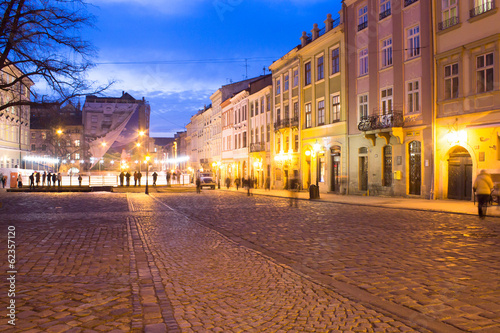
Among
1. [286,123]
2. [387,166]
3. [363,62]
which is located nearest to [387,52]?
[363,62]

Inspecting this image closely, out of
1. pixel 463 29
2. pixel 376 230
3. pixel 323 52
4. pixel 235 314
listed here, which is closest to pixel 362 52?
pixel 323 52

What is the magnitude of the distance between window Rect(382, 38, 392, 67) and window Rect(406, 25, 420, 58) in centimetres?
175

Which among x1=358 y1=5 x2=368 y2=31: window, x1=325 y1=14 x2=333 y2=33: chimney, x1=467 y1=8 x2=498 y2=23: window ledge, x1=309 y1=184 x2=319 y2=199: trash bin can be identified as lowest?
x1=309 y1=184 x2=319 y2=199: trash bin

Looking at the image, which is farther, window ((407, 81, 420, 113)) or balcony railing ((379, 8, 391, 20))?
balcony railing ((379, 8, 391, 20))

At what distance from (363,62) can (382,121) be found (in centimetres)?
584

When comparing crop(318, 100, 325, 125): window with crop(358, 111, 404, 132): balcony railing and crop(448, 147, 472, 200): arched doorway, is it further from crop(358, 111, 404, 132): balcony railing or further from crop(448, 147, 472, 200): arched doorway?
crop(448, 147, 472, 200): arched doorway

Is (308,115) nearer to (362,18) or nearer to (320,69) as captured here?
(320,69)

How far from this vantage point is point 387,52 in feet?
97.0

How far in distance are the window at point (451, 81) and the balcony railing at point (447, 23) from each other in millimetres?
2150

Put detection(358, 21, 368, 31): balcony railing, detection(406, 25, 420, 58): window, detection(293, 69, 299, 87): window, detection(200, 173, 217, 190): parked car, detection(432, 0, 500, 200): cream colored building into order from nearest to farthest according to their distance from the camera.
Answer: detection(432, 0, 500, 200): cream colored building
detection(406, 25, 420, 58): window
detection(358, 21, 368, 31): balcony railing
detection(293, 69, 299, 87): window
detection(200, 173, 217, 190): parked car

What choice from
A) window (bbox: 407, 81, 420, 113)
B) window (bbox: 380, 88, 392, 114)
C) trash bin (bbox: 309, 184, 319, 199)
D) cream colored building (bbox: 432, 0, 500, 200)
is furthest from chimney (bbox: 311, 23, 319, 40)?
trash bin (bbox: 309, 184, 319, 199)

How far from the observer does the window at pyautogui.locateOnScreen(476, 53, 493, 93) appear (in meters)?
22.1

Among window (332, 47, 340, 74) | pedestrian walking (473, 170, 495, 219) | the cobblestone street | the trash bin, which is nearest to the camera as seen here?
the cobblestone street

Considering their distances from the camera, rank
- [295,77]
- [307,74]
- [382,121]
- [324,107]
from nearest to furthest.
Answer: [382,121] < [324,107] < [307,74] < [295,77]
